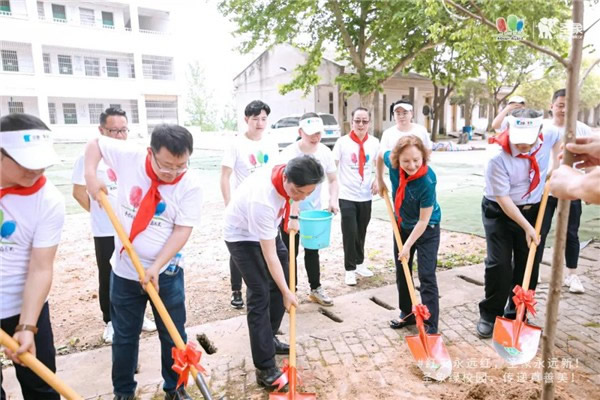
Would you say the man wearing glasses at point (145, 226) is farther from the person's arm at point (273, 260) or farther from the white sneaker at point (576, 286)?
the white sneaker at point (576, 286)

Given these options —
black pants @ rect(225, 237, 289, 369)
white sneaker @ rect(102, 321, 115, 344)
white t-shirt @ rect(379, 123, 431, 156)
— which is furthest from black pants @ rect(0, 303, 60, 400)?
white t-shirt @ rect(379, 123, 431, 156)

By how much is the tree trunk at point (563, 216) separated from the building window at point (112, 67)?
1072 inches

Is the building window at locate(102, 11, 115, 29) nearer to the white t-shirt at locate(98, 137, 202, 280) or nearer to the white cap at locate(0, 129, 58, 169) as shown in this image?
the white t-shirt at locate(98, 137, 202, 280)

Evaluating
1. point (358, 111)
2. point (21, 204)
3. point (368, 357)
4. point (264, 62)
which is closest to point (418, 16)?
point (358, 111)

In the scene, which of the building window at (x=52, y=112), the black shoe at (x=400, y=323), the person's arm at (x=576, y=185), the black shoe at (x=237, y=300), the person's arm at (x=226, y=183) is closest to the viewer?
the person's arm at (x=576, y=185)

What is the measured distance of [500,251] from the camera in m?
3.44

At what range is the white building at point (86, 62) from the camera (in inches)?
862

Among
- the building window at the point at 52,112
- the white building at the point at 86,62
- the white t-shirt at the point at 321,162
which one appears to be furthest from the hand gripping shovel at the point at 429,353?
the building window at the point at 52,112

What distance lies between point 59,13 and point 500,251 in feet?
88.7

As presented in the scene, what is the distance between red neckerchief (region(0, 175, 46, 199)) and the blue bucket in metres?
2.30

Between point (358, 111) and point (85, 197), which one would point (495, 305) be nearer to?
point (358, 111)

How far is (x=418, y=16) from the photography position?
13.2 metres

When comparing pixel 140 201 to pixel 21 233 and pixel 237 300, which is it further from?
pixel 237 300

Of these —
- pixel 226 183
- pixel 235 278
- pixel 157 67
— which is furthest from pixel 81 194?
pixel 157 67
